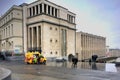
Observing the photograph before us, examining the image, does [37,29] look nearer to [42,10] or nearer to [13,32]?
[42,10]

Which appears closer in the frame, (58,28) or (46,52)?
(46,52)

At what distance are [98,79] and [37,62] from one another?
13161mm

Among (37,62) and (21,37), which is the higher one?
(21,37)

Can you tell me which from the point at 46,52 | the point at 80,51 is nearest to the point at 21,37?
the point at 46,52

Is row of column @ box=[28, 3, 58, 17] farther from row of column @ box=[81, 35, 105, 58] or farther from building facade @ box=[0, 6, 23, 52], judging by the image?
row of column @ box=[81, 35, 105, 58]

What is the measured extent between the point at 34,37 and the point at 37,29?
2.16 metres

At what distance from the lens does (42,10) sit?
3019 centimetres

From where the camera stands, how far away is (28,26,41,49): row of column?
30.7 metres

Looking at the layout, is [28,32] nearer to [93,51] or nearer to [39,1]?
[39,1]

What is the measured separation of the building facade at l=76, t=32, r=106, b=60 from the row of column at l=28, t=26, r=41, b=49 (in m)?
13.2

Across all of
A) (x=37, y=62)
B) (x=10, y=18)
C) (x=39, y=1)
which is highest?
(x=39, y=1)

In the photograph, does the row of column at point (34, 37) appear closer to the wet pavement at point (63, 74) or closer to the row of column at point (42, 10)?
the row of column at point (42, 10)

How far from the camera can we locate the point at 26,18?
109 ft

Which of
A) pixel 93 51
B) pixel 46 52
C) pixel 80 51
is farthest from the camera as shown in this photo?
pixel 93 51
